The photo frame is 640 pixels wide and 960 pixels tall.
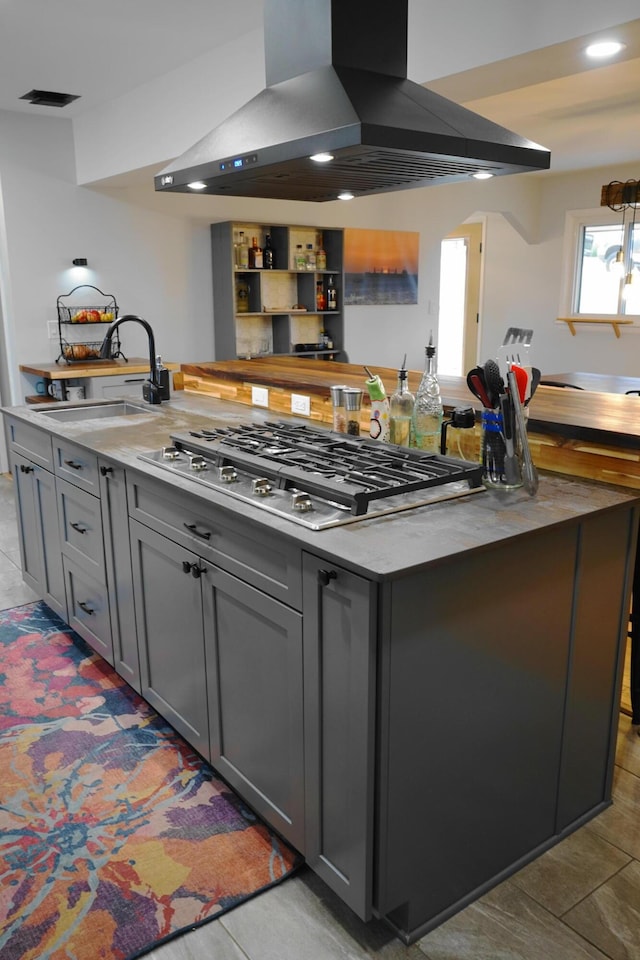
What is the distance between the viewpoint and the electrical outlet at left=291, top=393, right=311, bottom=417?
2930mm

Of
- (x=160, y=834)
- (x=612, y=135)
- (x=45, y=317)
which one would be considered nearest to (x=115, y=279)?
(x=45, y=317)

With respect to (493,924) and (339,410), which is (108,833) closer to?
(493,924)

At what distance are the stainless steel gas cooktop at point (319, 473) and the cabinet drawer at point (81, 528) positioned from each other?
419 millimetres

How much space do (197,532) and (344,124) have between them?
1.08 m

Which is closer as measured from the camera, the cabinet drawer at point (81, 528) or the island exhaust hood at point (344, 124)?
the island exhaust hood at point (344, 124)

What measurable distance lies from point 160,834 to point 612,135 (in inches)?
238

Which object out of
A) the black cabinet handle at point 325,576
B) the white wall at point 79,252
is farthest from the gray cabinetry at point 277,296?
the black cabinet handle at point 325,576

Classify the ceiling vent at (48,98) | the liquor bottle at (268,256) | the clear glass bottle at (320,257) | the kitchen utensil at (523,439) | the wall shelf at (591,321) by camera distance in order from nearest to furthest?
the kitchen utensil at (523,439) < the ceiling vent at (48,98) < the liquor bottle at (268,256) < the clear glass bottle at (320,257) < the wall shelf at (591,321)

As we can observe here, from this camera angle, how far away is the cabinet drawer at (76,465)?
8.70 feet

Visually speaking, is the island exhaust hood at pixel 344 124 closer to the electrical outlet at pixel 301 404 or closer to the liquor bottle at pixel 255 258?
the electrical outlet at pixel 301 404

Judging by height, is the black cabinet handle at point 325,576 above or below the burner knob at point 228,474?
below

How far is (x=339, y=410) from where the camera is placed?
253 centimetres

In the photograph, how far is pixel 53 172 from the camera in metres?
5.57

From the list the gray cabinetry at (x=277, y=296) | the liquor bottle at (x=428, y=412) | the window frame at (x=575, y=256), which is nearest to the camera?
the liquor bottle at (x=428, y=412)
